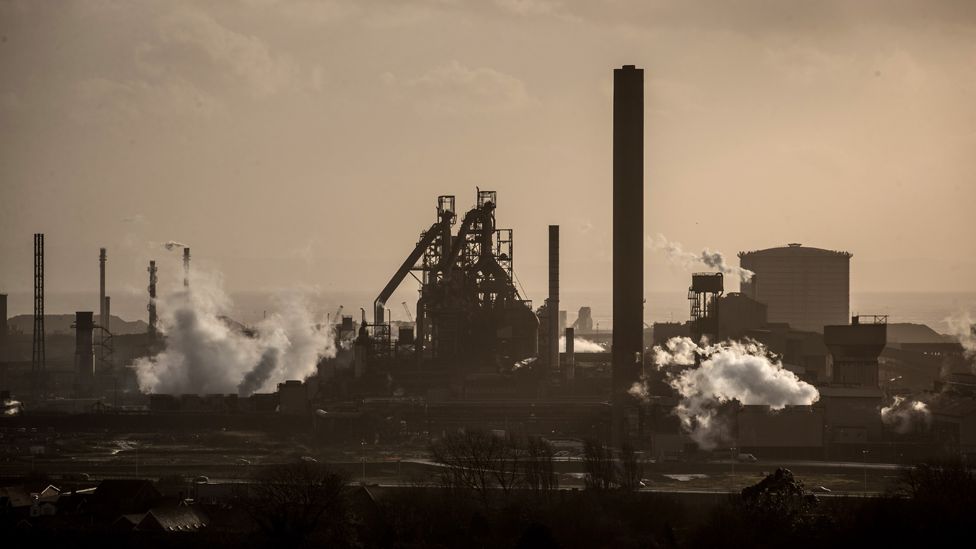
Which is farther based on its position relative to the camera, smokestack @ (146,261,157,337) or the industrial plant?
smokestack @ (146,261,157,337)

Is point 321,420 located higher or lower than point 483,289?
lower

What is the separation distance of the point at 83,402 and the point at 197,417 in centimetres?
1198

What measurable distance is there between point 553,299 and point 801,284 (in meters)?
47.9

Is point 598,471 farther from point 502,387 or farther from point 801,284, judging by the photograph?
point 801,284

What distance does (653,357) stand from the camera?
327ft

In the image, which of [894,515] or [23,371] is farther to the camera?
[23,371]

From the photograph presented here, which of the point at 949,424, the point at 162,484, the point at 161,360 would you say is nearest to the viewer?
the point at 162,484

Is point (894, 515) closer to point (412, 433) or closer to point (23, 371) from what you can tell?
point (412, 433)

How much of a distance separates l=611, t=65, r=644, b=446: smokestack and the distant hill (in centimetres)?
7907

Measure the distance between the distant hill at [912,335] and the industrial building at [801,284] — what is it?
61.7 feet

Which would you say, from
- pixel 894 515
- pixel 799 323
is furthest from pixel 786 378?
pixel 799 323

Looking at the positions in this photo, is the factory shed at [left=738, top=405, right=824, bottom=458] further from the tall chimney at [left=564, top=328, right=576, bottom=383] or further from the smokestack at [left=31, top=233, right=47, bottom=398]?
the smokestack at [left=31, top=233, right=47, bottom=398]

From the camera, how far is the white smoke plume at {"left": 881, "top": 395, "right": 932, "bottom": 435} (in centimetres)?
8188

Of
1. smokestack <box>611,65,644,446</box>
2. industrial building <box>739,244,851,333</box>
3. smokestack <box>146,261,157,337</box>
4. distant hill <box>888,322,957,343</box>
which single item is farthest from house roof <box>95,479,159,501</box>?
distant hill <box>888,322,957,343</box>
